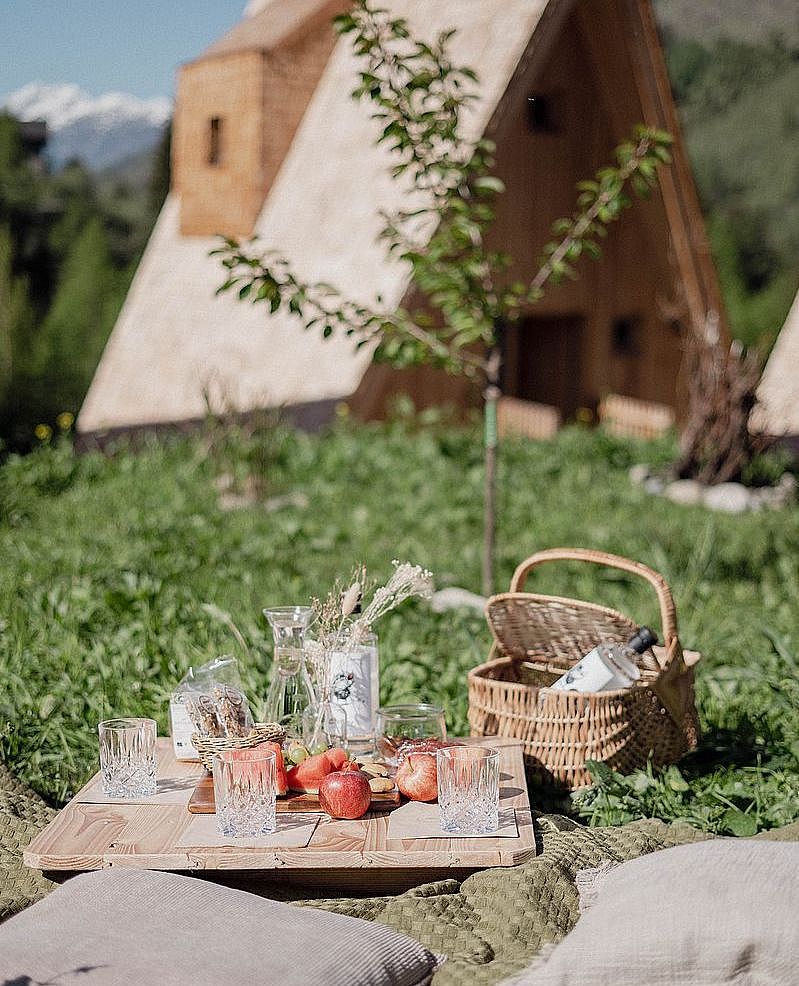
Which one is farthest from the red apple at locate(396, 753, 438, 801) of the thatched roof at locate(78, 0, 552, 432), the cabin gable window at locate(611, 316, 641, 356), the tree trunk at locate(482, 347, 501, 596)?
the cabin gable window at locate(611, 316, 641, 356)

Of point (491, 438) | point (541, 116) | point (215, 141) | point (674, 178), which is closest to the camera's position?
point (491, 438)

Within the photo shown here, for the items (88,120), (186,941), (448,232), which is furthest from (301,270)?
(88,120)

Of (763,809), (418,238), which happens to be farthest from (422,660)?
(418,238)

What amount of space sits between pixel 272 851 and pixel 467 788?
0.48 m

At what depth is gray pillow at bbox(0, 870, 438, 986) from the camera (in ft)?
7.18

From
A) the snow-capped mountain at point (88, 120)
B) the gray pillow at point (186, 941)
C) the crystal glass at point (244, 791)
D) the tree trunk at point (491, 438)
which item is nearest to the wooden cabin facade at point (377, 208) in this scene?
the tree trunk at point (491, 438)

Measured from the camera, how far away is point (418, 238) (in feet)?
33.4

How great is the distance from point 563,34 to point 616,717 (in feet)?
35.1

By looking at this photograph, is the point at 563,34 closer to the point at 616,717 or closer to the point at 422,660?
the point at 422,660

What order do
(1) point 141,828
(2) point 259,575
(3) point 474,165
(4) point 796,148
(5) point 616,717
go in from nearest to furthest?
(1) point 141,828
(5) point 616,717
(3) point 474,165
(2) point 259,575
(4) point 796,148

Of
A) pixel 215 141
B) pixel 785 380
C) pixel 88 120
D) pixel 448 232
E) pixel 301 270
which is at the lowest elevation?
pixel 785 380

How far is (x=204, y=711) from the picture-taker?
328 cm

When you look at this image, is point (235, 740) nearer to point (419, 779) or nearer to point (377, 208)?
point (419, 779)

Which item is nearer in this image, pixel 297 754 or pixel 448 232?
pixel 297 754
